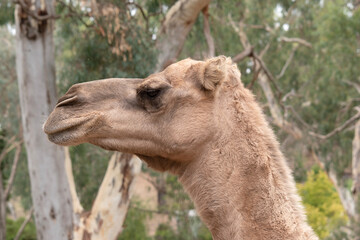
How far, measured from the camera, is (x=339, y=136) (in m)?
17.8

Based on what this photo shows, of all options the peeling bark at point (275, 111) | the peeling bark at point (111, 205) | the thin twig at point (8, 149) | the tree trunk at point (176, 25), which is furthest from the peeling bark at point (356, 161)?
the thin twig at point (8, 149)

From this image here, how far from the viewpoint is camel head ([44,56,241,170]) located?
308cm

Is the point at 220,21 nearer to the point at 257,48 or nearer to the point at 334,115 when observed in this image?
the point at 257,48

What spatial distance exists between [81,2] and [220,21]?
17.4 ft

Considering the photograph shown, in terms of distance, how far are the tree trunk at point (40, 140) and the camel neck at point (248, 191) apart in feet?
20.6

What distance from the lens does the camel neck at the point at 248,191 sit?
2.92 meters

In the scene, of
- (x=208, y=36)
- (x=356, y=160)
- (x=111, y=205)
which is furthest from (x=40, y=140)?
(x=356, y=160)

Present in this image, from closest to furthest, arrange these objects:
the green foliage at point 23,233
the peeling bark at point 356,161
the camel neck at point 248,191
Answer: the camel neck at point 248,191 → the peeling bark at point 356,161 → the green foliage at point 23,233

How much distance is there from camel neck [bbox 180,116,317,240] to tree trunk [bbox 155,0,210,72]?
6.92 metres

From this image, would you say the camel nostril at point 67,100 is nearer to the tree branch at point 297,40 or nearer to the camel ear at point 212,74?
the camel ear at point 212,74

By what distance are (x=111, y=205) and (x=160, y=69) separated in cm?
234

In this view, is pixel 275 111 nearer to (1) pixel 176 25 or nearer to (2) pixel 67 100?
(1) pixel 176 25

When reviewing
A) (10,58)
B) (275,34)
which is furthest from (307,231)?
(10,58)

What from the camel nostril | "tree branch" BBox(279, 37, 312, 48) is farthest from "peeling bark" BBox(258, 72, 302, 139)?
the camel nostril
